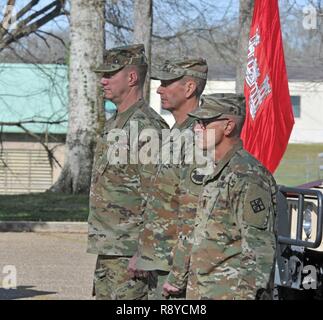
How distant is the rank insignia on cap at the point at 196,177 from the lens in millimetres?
5573

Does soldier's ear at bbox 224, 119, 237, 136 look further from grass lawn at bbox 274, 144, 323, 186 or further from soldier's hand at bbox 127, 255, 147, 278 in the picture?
grass lawn at bbox 274, 144, 323, 186

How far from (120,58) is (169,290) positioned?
5.88ft

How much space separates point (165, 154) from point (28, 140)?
1365 inches

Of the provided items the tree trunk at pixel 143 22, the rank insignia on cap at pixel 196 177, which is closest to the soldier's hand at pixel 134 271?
the rank insignia on cap at pixel 196 177

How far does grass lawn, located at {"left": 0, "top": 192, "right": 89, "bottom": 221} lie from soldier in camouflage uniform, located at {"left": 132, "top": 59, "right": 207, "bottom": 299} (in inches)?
435

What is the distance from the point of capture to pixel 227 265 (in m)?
4.99

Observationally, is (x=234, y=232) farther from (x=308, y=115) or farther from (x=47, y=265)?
(x=308, y=115)

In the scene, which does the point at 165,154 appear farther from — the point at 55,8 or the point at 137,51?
the point at 55,8

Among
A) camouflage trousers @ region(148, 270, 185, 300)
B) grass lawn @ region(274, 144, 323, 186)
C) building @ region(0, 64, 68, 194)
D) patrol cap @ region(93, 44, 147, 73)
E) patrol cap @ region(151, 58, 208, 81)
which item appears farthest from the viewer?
grass lawn @ region(274, 144, 323, 186)

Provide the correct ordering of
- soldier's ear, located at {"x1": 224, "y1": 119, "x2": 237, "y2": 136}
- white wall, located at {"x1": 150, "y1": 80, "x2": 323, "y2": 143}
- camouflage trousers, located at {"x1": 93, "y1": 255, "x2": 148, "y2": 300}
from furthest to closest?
white wall, located at {"x1": 150, "y1": 80, "x2": 323, "y2": 143}
camouflage trousers, located at {"x1": 93, "y1": 255, "x2": 148, "y2": 300}
soldier's ear, located at {"x1": 224, "y1": 119, "x2": 237, "y2": 136}

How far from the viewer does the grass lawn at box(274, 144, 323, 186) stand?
113ft

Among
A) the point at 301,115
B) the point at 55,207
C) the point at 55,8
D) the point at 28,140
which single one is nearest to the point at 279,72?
→ the point at 55,207

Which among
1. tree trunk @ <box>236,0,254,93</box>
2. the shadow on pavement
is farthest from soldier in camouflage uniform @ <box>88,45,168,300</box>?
tree trunk @ <box>236,0,254,93</box>

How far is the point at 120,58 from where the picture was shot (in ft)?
21.7
